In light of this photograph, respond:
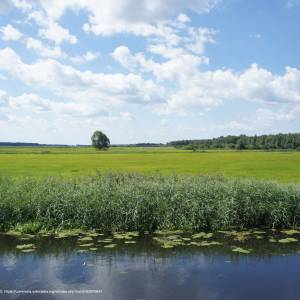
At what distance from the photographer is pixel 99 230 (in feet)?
52.7

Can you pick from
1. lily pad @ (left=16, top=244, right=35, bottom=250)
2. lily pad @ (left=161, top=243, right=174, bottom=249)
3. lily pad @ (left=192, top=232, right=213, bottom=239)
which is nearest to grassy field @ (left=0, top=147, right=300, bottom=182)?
lily pad @ (left=192, top=232, right=213, bottom=239)

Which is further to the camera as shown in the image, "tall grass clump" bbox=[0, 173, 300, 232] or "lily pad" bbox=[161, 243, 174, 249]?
"tall grass clump" bbox=[0, 173, 300, 232]

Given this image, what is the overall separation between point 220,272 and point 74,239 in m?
5.70

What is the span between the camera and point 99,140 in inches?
6590

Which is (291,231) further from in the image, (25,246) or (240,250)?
(25,246)

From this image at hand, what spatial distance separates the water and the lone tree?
501 ft

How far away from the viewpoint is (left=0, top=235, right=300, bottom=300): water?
32.6ft

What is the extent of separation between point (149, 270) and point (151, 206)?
5.10 m

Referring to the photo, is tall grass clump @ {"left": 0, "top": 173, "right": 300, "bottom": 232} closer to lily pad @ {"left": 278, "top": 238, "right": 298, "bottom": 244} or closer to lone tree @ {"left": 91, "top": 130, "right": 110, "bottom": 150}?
lily pad @ {"left": 278, "top": 238, "right": 298, "bottom": 244}

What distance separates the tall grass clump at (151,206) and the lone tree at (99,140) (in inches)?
5880

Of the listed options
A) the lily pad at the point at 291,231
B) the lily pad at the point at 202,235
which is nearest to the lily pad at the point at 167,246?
the lily pad at the point at 202,235

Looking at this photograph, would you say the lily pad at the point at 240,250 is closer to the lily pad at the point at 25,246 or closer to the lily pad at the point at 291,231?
the lily pad at the point at 291,231

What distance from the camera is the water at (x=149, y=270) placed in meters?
9.94

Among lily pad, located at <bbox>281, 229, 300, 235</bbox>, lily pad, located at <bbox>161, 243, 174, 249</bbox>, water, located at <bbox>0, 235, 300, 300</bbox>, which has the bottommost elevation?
water, located at <bbox>0, 235, 300, 300</bbox>
